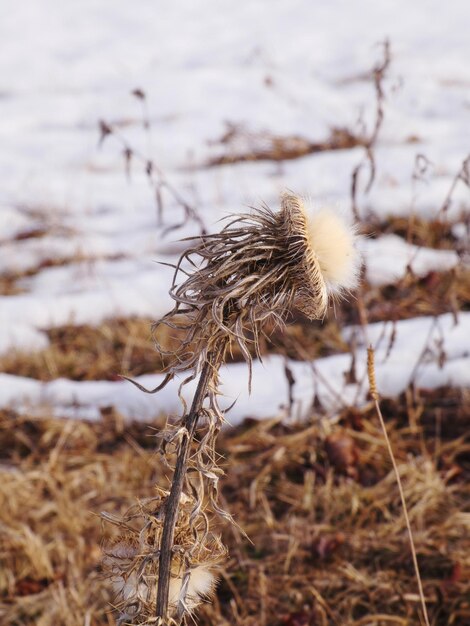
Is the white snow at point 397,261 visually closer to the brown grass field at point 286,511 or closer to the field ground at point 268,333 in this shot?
the field ground at point 268,333

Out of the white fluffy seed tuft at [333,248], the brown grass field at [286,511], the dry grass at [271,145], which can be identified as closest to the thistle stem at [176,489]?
the white fluffy seed tuft at [333,248]

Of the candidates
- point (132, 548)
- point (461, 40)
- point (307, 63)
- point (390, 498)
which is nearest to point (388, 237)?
point (390, 498)

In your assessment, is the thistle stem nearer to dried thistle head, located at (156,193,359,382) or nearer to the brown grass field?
dried thistle head, located at (156,193,359,382)

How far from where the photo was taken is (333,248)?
1.07 m

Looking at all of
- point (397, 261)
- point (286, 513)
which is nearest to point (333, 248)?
point (286, 513)

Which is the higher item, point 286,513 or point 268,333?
point 268,333

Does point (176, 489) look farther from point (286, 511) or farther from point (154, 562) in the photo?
point (286, 511)

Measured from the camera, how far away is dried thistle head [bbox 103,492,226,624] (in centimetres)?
111

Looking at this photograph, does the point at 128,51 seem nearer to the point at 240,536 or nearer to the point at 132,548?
the point at 240,536

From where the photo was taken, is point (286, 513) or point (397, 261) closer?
point (286, 513)

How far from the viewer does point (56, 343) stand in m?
4.16

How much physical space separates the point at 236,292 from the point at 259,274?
5 cm

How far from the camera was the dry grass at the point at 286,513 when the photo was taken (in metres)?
2.23

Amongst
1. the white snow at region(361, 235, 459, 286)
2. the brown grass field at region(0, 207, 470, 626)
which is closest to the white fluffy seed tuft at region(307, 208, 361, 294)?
the brown grass field at region(0, 207, 470, 626)
